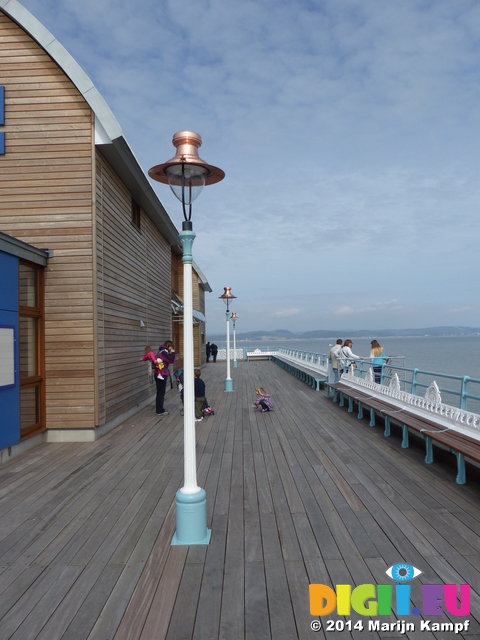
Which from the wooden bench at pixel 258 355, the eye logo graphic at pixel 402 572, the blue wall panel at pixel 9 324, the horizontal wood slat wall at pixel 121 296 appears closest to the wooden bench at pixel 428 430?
the eye logo graphic at pixel 402 572

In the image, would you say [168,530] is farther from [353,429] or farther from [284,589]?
[353,429]

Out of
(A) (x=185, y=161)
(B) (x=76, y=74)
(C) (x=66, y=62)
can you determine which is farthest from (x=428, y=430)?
(C) (x=66, y=62)

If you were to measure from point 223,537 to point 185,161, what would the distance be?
328cm

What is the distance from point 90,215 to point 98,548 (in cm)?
583

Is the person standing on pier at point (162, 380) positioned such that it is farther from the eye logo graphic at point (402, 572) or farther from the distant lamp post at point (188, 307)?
the eye logo graphic at point (402, 572)

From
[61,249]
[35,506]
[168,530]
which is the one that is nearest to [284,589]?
[168,530]

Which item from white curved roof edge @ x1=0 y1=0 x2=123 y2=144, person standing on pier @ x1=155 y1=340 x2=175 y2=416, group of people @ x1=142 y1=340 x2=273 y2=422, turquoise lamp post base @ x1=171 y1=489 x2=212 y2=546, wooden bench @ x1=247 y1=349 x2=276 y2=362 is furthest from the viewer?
wooden bench @ x1=247 y1=349 x2=276 y2=362

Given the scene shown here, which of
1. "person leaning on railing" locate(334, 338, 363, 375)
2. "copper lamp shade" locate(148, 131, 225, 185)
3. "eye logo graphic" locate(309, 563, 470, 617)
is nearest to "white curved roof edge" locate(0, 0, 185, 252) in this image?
"copper lamp shade" locate(148, 131, 225, 185)

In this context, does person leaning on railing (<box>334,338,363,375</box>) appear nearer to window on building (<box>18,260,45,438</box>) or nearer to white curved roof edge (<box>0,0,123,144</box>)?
window on building (<box>18,260,45,438</box>)

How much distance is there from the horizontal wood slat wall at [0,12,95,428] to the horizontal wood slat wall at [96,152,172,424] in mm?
308

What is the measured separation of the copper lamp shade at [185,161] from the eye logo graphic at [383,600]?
3361 mm

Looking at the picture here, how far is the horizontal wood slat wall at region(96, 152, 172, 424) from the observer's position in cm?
851

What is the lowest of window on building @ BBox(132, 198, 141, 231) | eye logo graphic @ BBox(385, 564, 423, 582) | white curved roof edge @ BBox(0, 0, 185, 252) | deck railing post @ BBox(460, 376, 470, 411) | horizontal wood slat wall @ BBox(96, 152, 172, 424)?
eye logo graphic @ BBox(385, 564, 423, 582)

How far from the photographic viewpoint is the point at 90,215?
26.7 feet
